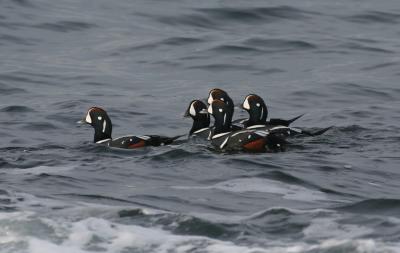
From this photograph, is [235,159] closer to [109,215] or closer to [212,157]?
[212,157]

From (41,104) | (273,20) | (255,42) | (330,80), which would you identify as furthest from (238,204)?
(273,20)

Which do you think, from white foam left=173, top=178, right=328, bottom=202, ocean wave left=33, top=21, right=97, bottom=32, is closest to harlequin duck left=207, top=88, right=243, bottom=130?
white foam left=173, top=178, right=328, bottom=202

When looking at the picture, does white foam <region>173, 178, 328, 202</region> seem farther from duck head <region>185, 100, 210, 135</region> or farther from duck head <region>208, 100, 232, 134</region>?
duck head <region>185, 100, 210, 135</region>

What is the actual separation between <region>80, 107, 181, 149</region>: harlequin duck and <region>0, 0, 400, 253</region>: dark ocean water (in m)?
0.25

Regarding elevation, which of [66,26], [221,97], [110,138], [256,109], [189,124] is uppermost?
[221,97]

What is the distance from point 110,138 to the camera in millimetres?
15781

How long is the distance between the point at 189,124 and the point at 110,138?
240cm

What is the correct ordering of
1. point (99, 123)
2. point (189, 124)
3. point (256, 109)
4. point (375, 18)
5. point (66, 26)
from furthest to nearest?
point (375, 18)
point (66, 26)
point (189, 124)
point (256, 109)
point (99, 123)

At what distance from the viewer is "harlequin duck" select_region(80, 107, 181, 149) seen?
1492 cm

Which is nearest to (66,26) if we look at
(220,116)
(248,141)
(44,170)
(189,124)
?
(189,124)

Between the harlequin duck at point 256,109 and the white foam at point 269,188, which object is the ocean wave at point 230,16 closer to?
the harlequin duck at point 256,109

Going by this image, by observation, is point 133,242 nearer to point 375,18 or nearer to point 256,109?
point 256,109

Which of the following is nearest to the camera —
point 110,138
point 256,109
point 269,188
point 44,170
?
point 269,188

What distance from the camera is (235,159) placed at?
1398cm
